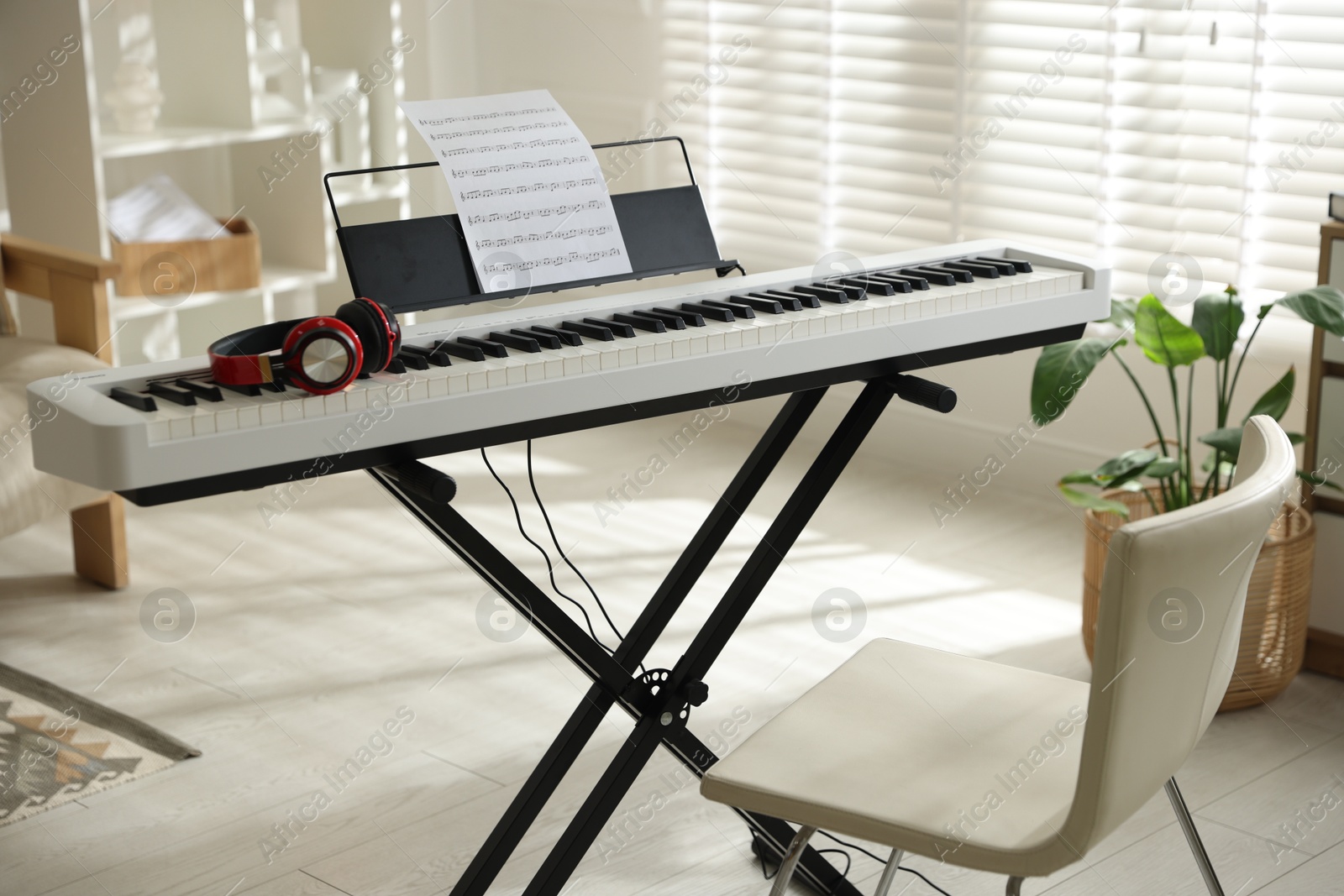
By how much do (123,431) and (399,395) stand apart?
27cm

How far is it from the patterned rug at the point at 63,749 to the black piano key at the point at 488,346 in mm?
1320

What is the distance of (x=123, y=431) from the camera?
4.24ft

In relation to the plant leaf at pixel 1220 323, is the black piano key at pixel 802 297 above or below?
above

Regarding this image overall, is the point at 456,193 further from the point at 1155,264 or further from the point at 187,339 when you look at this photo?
the point at 187,339

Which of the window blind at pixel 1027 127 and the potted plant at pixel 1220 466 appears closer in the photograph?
the potted plant at pixel 1220 466

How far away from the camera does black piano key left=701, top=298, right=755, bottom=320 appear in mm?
1720

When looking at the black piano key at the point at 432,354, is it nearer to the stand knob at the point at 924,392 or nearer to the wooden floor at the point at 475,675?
the stand knob at the point at 924,392

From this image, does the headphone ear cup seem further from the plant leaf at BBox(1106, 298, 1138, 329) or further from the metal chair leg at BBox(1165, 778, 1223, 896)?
the plant leaf at BBox(1106, 298, 1138, 329)

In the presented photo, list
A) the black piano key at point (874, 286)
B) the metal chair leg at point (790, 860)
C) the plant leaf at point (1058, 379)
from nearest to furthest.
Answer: the metal chair leg at point (790, 860), the black piano key at point (874, 286), the plant leaf at point (1058, 379)

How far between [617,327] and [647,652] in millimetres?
421

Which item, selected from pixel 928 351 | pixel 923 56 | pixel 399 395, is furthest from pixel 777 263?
pixel 399 395

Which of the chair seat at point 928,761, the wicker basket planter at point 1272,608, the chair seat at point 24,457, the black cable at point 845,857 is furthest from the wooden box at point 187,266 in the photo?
the chair seat at point 928,761

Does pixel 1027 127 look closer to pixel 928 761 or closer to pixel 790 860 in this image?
pixel 928 761

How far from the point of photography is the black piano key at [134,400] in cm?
136
